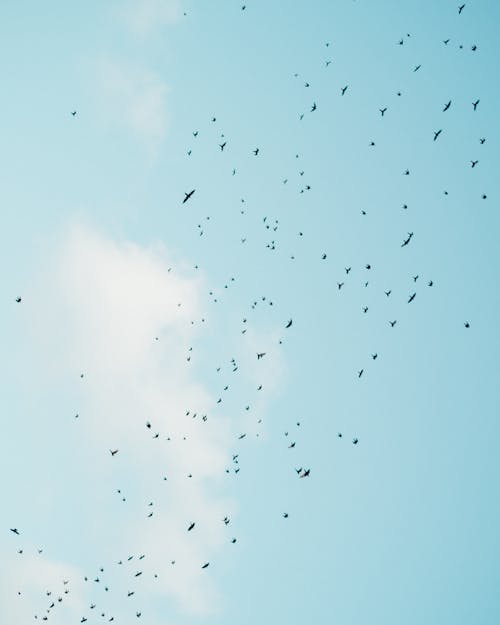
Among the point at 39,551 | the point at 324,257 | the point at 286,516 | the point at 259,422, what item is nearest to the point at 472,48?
the point at 324,257

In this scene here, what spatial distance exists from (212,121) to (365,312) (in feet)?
42.9

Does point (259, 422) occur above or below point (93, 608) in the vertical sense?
above

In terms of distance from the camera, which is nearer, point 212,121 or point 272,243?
point 212,121

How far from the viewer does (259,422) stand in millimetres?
33500

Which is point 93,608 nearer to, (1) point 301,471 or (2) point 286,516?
(2) point 286,516

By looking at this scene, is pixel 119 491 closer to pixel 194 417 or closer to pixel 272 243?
pixel 194 417

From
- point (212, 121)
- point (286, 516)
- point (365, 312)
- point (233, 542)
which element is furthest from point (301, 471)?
point (212, 121)

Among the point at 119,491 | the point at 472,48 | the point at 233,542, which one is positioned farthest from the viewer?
the point at 119,491

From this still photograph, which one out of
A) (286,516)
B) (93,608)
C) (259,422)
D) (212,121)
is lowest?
(286,516)

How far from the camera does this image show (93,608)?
32.7 meters

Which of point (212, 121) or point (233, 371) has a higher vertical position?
point (212, 121)

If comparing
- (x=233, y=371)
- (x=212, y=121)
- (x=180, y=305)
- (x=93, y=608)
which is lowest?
(x=93, y=608)

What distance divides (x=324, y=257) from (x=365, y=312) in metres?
3.84

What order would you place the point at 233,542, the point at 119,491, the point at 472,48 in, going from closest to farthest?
the point at 472,48, the point at 233,542, the point at 119,491
